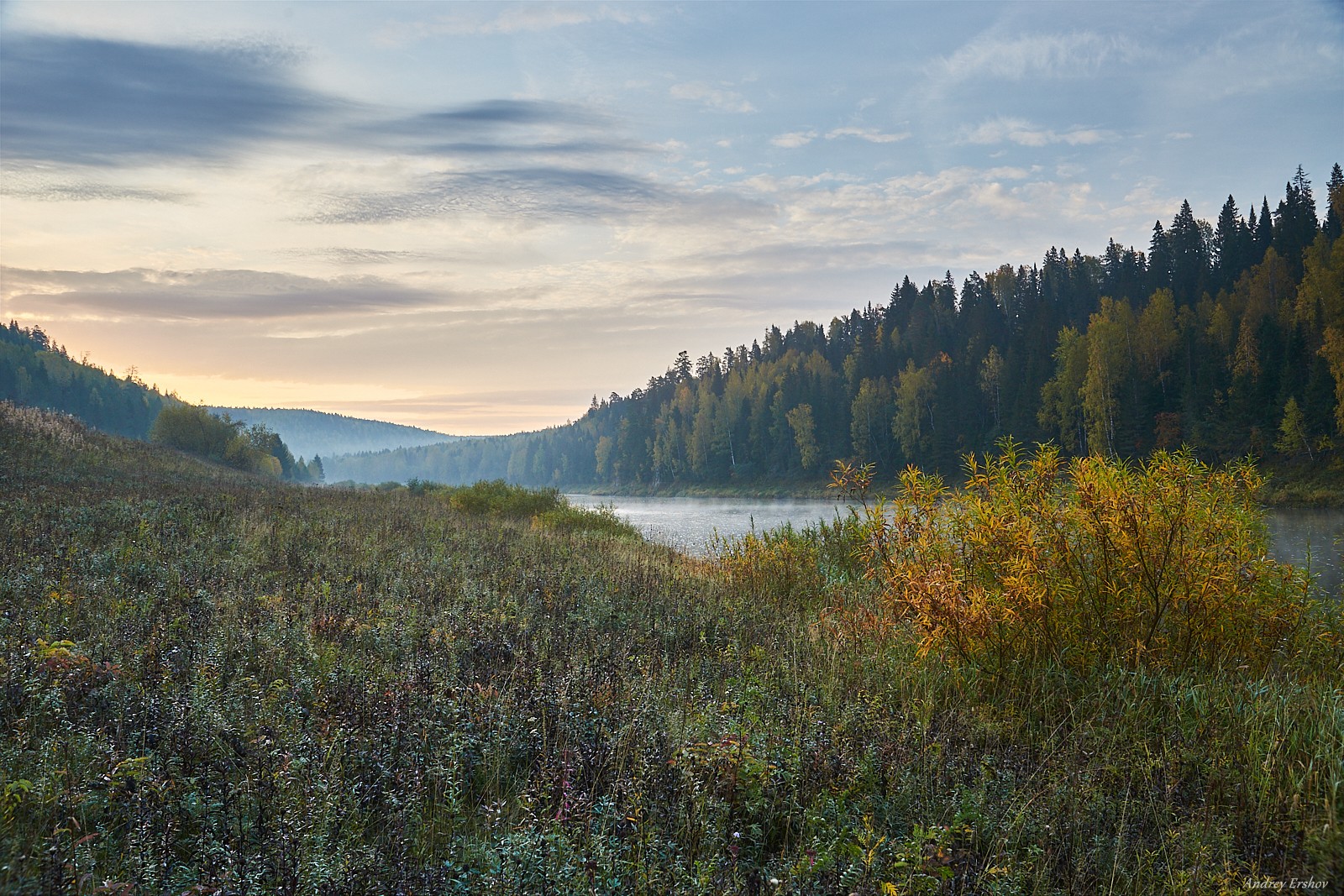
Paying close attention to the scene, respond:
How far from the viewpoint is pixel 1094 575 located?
6.80 metres

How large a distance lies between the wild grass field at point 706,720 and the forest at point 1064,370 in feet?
90.1

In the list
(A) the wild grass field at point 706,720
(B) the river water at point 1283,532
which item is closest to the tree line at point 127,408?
(B) the river water at point 1283,532

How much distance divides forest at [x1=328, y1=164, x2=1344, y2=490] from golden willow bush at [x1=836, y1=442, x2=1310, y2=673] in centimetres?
2681

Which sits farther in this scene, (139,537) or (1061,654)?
(139,537)

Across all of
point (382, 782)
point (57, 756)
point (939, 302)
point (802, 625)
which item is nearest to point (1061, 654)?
point (802, 625)

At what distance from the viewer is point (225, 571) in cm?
904

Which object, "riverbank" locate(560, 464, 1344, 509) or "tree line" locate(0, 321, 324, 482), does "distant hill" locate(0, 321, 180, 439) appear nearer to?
"tree line" locate(0, 321, 324, 482)

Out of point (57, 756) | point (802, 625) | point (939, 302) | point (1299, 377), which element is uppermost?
point (939, 302)

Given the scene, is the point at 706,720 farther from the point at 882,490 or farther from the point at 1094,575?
the point at 882,490

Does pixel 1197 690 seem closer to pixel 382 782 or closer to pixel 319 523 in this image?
pixel 382 782

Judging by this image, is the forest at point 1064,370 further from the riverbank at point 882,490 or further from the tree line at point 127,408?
the tree line at point 127,408

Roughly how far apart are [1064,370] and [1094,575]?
6715 cm

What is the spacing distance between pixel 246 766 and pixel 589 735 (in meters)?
1.81

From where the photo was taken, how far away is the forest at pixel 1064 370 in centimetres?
5459
